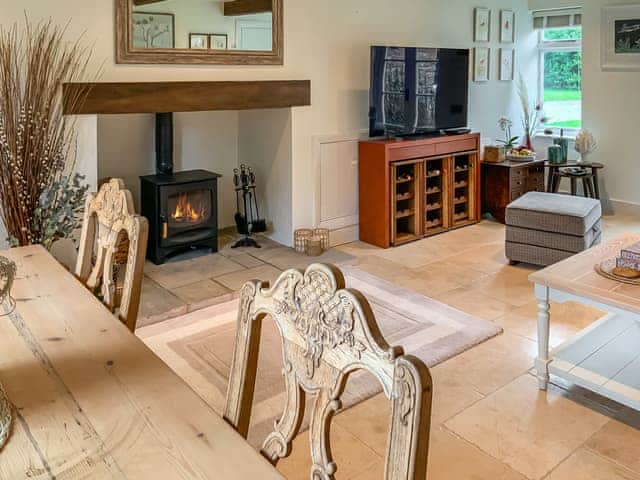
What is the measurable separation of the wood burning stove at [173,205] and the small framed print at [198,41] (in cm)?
68

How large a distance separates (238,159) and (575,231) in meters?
2.91

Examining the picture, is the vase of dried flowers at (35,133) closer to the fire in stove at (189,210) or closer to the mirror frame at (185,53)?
the mirror frame at (185,53)

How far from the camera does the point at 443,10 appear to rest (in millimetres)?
5836

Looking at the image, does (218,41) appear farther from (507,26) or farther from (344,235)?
(507,26)

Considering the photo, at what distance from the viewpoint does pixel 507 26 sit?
6.54 meters

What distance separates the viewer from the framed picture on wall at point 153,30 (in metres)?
4.00

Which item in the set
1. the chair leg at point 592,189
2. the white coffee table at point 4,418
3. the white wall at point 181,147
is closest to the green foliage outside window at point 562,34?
the chair leg at point 592,189

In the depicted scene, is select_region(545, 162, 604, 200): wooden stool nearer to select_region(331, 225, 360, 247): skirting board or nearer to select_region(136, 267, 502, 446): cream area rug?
select_region(331, 225, 360, 247): skirting board

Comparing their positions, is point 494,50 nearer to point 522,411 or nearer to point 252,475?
point 522,411

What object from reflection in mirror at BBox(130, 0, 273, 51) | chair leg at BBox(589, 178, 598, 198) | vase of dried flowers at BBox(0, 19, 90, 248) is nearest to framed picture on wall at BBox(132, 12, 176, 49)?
reflection in mirror at BBox(130, 0, 273, 51)

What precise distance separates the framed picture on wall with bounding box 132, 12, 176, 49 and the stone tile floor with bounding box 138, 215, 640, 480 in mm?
1580

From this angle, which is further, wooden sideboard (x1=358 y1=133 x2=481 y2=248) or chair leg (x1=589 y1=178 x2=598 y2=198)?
chair leg (x1=589 y1=178 x2=598 y2=198)

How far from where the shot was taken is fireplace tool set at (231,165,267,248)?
516 centimetres


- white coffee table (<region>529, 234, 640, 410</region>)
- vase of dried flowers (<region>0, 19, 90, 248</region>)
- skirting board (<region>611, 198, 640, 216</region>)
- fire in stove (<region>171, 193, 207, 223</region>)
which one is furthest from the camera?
skirting board (<region>611, 198, 640, 216</region>)
